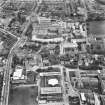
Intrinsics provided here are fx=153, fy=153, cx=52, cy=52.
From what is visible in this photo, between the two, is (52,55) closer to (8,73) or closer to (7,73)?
(8,73)

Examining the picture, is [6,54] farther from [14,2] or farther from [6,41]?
[14,2]

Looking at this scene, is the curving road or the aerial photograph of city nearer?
the curving road

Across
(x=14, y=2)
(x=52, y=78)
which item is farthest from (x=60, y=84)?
(x=14, y=2)

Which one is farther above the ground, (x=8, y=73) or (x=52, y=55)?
(x=52, y=55)

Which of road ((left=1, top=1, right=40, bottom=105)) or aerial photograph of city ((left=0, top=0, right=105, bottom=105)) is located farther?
aerial photograph of city ((left=0, top=0, right=105, bottom=105))

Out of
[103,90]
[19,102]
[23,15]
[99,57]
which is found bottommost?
[19,102]

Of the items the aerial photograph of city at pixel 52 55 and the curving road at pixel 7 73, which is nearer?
the curving road at pixel 7 73

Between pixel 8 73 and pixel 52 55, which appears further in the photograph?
pixel 52 55

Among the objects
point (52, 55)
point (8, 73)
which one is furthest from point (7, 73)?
point (52, 55)
